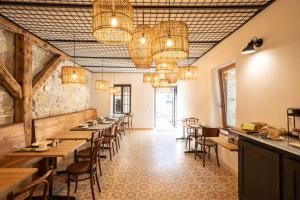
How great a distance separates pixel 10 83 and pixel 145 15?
2595mm

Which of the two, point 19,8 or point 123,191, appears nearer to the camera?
point 19,8

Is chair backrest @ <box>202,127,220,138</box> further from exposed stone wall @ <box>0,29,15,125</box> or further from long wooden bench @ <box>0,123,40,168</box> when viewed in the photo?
exposed stone wall @ <box>0,29,15,125</box>

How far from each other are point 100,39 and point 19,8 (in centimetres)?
194

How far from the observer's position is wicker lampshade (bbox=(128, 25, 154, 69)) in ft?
7.64

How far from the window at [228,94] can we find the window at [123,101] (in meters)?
5.36

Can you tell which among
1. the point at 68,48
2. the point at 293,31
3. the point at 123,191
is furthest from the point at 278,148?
the point at 68,48

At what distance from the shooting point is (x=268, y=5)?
8.86 ft

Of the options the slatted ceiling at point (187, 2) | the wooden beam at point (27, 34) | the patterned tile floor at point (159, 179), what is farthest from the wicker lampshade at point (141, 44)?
the wooden beam at point (27, 34)

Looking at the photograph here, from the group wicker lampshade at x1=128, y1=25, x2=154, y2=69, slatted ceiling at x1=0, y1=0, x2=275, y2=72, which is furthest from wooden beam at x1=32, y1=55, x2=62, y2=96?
wicker lampshade at x1=128, y1=25, x2=154, y2=69

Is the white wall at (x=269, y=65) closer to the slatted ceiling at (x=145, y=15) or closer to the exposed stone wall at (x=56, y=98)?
the slatted ceiling at (x=145, y=15)

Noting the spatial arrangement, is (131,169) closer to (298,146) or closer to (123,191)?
(123,191)

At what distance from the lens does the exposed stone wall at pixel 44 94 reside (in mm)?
3215

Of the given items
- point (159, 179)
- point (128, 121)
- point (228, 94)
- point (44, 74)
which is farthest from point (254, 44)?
point (128, 121)

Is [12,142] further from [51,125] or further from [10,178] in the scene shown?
[10,178]
